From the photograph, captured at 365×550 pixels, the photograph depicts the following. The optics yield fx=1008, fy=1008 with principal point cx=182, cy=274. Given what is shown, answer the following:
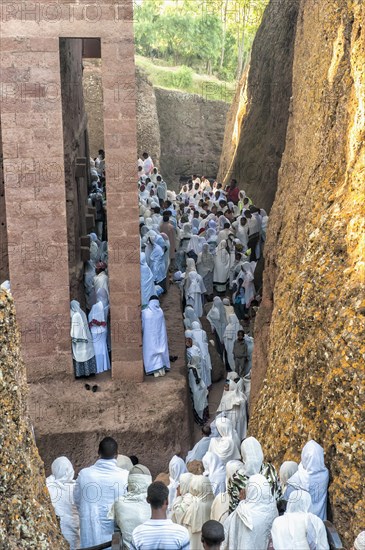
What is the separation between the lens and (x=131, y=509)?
7168 millimetres

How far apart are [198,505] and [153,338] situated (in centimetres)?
464

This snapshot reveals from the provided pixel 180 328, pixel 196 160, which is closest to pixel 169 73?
pixel 196 160

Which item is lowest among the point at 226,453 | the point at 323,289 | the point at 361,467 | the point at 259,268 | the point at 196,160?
the point at 196,160

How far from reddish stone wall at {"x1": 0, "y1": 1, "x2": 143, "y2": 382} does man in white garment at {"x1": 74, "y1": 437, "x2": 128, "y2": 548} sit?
15.0ft

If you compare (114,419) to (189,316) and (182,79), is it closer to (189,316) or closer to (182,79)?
(189,316)

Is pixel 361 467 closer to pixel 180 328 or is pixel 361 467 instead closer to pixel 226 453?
pixel 226 453

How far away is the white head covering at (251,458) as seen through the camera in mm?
7766

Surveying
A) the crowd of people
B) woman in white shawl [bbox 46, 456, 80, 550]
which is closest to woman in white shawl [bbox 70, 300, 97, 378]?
the crowd of people

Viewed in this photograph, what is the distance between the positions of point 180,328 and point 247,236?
4669 millimetres

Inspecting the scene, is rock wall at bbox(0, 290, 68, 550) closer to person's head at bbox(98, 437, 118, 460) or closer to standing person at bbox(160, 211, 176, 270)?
person's head at bbox(98, 437, 118, 460)

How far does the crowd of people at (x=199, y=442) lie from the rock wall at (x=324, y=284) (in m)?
0.37

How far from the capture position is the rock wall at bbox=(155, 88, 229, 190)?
3378 cm

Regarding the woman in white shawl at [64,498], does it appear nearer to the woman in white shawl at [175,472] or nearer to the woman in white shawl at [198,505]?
the woman in white shawl at [198,505]

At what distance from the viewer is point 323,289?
9.16 metres
